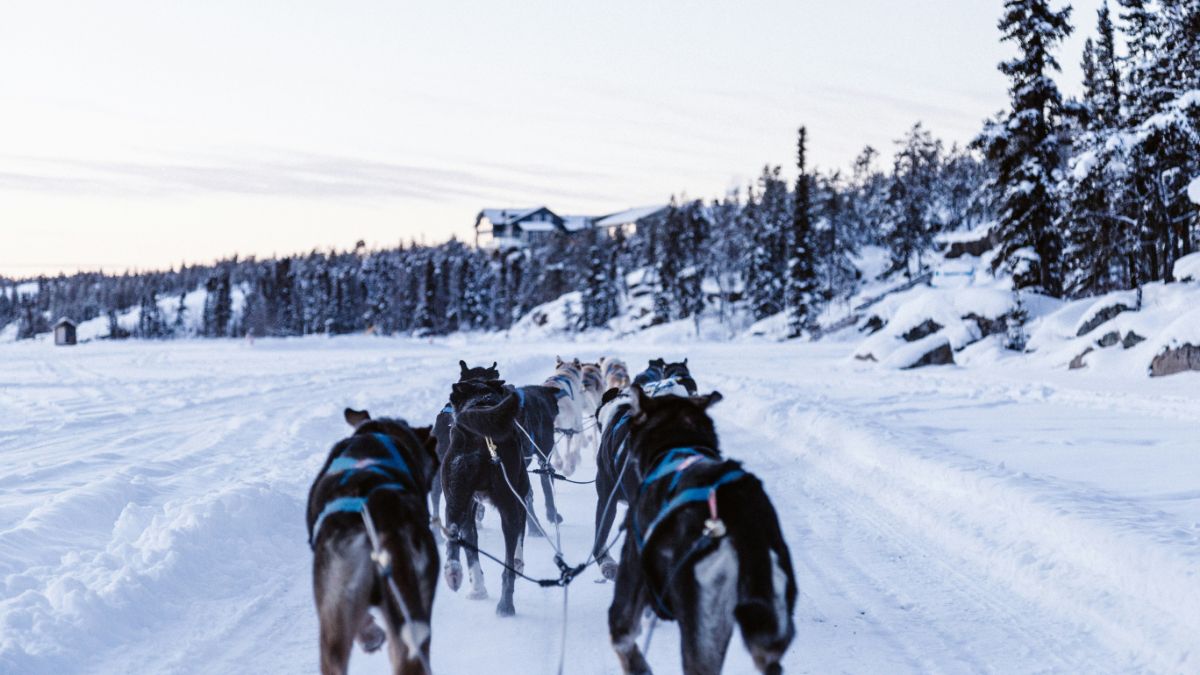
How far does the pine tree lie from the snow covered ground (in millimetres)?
14259

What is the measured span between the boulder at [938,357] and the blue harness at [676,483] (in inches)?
990

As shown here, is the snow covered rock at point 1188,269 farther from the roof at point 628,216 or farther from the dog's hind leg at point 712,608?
the roof at point 628,216

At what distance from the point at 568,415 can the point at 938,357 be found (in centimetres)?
2061

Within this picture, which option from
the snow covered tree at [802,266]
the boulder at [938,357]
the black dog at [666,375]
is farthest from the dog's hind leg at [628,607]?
the snow covered tree at [802,266]

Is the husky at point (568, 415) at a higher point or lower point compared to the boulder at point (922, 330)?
lower

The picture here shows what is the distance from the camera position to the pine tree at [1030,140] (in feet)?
89.3

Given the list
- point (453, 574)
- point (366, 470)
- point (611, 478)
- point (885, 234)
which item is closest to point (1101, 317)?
point (611, 478)

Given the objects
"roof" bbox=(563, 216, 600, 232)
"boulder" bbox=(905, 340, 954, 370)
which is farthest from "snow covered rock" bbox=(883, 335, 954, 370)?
"roof" bbox=(563, 216, 600, 232)

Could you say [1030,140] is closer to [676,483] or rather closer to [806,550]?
[806,550]

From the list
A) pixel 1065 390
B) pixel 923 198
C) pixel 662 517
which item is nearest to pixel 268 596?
pixel 662 517

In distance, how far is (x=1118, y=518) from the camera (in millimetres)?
6477

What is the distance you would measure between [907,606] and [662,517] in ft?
9.26

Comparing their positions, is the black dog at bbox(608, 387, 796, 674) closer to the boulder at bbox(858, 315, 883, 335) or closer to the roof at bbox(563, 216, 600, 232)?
the boulder at bbox(858, 315, 883, 335)

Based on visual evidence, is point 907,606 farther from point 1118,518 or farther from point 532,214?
point 532,214
